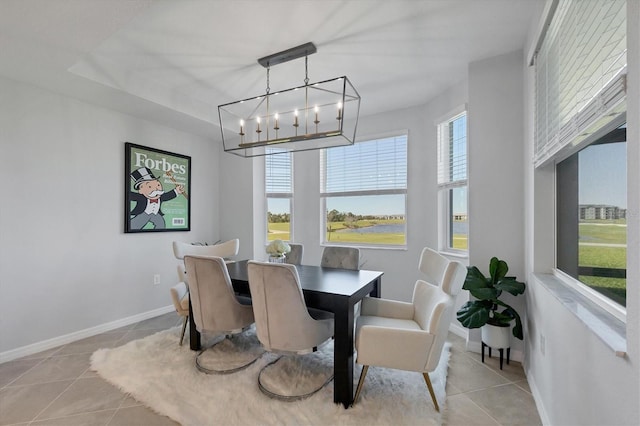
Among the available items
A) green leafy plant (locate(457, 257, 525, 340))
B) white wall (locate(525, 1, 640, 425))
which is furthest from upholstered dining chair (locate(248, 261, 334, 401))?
white wall (locate(525, 1, 640, 425))

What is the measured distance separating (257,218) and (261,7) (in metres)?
3.03

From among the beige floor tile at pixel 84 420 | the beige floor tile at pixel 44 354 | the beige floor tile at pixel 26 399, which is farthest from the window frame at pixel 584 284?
the beige floor tile at pixel 44 354

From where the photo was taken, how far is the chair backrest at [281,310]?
6.43 ft

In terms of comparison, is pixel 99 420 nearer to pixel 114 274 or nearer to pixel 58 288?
pixel 58 288

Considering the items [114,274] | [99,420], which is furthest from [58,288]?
[99,420]

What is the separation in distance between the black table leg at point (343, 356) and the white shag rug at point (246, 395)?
2.9 inches

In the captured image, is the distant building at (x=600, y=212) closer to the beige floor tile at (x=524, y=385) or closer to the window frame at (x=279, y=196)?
the beige floor tile at (x=524, y=385)

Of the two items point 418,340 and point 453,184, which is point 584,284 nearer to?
point 418,340

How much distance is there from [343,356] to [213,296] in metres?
1.13

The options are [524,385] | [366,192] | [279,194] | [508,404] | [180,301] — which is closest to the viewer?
[508,404]

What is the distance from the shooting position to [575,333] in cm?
136

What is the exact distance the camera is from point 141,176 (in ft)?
12.0

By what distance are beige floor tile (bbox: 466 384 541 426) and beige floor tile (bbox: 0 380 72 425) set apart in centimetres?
296

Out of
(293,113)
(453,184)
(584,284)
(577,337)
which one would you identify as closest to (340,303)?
(577,337)
